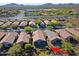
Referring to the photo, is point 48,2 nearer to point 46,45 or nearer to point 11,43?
point 46,45

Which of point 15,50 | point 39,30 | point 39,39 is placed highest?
point 39,30

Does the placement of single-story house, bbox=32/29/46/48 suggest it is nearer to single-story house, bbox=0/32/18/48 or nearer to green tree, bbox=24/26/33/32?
green tree, bbox=24/26/33/32

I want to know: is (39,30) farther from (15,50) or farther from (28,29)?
(15,50)

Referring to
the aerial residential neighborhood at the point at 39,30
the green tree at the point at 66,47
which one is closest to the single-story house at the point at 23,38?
the aerial residential neighborhood at the point at 39,30

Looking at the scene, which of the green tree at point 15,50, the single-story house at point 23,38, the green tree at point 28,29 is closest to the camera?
the green tree at point 15,50

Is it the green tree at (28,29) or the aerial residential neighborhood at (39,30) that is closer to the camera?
the aerial residential neighborhood at (39,30)

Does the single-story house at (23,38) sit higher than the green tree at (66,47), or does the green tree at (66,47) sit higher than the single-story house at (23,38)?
the single-story house at (23,38)

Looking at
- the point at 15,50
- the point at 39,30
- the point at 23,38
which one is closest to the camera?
the point at 15,50

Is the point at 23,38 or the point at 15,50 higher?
the point at 23,38

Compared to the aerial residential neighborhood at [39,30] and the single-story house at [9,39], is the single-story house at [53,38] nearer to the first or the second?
the aerial residential neighborhood at [39,30]

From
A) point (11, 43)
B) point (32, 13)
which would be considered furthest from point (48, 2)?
point (11, 43)

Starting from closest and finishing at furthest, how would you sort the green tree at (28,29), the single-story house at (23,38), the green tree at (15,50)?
1. the green tree at (15,50)
2. the single-story house at (23,38)
3. the green tree at (28,29)

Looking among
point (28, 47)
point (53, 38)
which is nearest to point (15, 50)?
point (28, 47)

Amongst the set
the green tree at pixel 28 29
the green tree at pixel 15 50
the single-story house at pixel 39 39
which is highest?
the green tree at pixel 28 29
